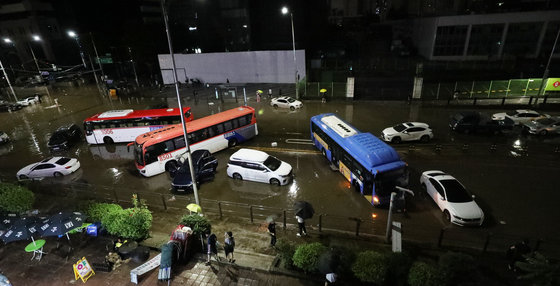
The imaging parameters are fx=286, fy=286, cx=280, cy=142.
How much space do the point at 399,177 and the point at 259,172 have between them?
25.7 feet

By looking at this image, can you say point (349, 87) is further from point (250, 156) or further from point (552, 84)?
point (552, 84)

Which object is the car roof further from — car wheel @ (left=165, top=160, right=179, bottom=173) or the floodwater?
car wheel @ (left=165, top=160, right=179, bottom=173)

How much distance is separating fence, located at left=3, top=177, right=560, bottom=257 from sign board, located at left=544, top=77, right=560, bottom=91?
24813mm

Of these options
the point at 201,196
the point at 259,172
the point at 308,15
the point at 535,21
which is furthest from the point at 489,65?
the point at 201,196

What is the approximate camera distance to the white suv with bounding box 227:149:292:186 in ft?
56.1

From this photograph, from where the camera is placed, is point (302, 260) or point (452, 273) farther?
point (302, 260)

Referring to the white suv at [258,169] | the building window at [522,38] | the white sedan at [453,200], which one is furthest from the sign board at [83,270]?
the building window at [522,38]

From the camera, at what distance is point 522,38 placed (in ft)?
152

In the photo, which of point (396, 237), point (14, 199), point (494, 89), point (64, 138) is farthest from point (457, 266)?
point (494, 89)

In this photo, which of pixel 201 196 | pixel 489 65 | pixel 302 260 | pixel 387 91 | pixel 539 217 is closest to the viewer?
pixel 302 260

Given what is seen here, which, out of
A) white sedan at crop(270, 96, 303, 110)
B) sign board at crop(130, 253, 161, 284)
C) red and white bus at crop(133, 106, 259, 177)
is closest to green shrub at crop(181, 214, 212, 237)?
sign board at crop(130, 253, 161, 284)

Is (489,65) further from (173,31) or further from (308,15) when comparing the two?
(173,31)

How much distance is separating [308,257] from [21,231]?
37.5 feet

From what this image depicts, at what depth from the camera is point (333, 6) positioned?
70.6 metres
